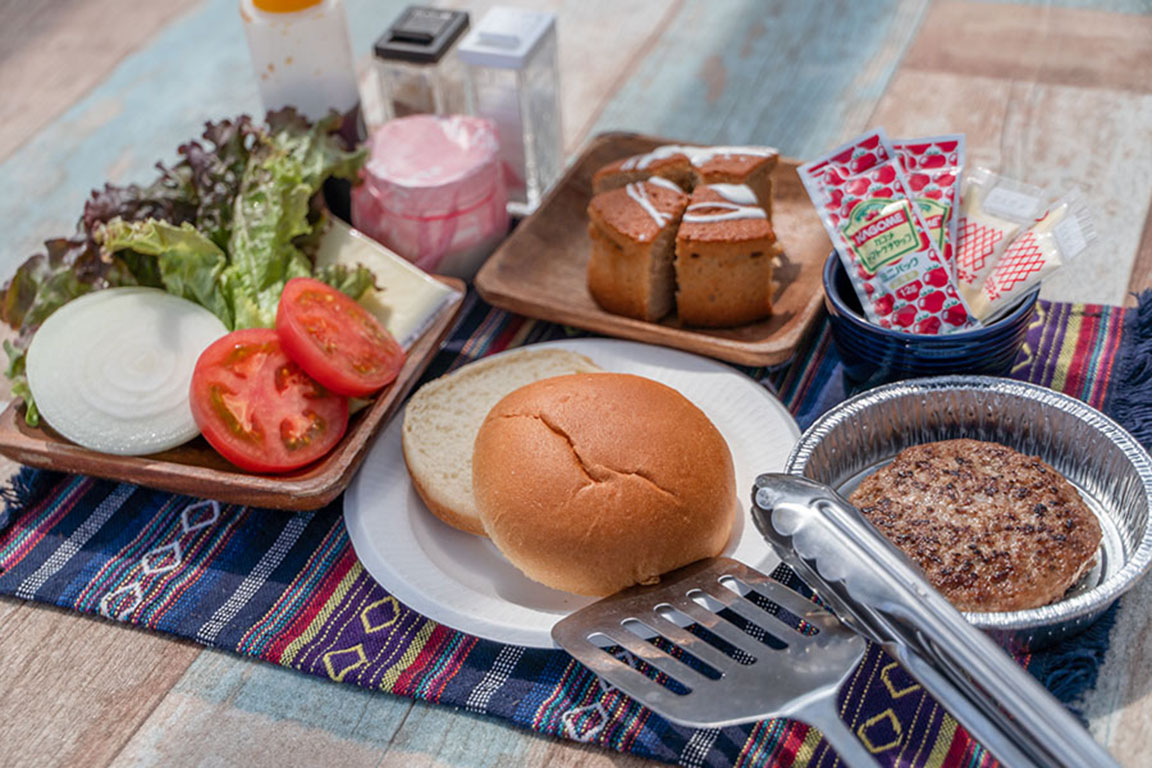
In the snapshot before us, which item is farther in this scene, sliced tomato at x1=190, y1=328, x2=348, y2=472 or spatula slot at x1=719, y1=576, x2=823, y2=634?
sliced tomato at x1=190, y1=328, x2=348, y2=472

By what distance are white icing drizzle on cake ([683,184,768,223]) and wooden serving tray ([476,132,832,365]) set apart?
0.62 ft

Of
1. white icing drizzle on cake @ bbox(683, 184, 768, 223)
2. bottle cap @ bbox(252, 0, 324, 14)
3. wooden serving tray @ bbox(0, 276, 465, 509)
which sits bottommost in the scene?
wooden serving tray @ bbox(0, 276, 465, 509)

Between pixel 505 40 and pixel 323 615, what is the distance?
1.30 meters

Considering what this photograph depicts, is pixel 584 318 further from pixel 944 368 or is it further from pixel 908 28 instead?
pixel 908 28

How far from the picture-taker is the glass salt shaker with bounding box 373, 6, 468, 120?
7.75 ft

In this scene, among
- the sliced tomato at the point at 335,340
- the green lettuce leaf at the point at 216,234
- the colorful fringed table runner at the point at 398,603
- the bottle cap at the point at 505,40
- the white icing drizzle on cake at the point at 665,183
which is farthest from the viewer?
the bottle cap at the point at 505,40

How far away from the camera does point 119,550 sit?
1728 mm

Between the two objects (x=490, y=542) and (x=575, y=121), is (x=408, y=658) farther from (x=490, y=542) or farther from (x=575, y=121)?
(x=575, y=121)

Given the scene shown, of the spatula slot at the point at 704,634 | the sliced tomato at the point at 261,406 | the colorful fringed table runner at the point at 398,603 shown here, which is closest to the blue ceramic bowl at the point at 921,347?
the colorful fringed table runner at the point at 398,603

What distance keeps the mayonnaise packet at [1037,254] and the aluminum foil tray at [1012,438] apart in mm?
148

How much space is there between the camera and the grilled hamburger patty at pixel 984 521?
4.45 ft

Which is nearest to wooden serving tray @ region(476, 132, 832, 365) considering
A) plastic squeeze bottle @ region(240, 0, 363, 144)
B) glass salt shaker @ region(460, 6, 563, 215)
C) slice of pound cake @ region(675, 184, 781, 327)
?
slice of pound cake @ region(675, 184, 781, 327)

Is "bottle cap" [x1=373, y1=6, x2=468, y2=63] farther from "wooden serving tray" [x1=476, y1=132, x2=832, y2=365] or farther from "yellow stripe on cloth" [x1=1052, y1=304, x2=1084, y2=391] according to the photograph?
"yellow stripe on cloth" [x1=1052, y1=304, x2=1084, y2=391]

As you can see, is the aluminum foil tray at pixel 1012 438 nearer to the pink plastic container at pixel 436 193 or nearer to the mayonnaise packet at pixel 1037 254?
the mayonnaise packet at pixel 1037 254
